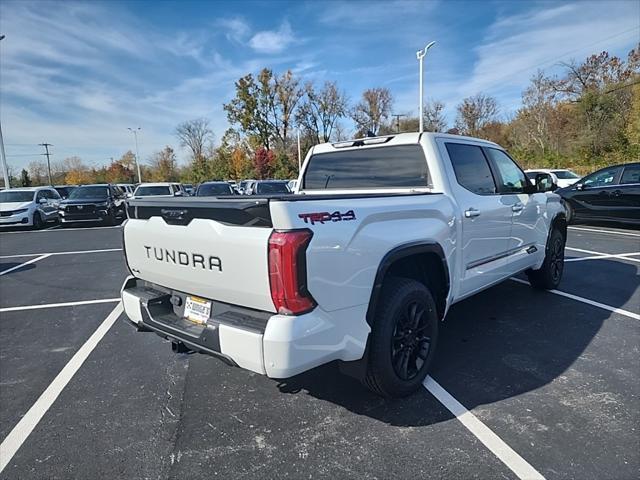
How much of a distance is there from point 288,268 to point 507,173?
3529mm

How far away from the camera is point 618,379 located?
10.6 ft

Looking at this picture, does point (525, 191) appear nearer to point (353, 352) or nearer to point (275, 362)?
point (353, 352)

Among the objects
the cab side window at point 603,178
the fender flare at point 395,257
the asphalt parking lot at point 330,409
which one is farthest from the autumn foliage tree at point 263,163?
the fender flare at point 395,257

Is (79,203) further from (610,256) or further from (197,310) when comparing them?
(610,256)

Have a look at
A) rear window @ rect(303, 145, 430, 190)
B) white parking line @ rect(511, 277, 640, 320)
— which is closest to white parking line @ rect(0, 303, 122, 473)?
rear window @ rect(303, 145, 430, 190)

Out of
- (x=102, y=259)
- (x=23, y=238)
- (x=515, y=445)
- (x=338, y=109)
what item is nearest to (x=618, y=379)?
(x=515, y=445)

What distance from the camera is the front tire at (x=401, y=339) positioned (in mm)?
2689

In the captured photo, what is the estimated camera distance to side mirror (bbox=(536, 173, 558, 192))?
4820 millimetres

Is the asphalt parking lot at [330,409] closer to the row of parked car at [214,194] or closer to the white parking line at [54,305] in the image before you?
the white parking line at [54,305]

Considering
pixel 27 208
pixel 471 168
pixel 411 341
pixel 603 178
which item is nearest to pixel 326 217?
pixel 411 341

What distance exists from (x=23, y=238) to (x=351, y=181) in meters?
13.2

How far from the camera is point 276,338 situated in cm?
211

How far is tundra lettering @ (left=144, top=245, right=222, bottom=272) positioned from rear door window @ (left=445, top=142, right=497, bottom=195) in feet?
7.73

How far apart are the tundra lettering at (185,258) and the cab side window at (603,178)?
11852 mm
